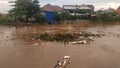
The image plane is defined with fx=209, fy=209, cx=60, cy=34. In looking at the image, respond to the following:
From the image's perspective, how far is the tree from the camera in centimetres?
3106

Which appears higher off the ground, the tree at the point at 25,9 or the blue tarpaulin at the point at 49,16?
the tree at the point at 25,9

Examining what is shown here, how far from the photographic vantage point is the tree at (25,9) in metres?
31.1

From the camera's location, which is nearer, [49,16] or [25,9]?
[25,9]

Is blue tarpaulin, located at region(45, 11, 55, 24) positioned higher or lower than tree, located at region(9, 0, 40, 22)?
lower

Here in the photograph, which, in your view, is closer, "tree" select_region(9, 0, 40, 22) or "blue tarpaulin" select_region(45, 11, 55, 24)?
"tree" select_region(9, 0, 40, 22)

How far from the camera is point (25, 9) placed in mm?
31172

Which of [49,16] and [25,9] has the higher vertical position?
[25,9]

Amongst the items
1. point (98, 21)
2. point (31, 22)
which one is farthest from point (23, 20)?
point (98, 21)

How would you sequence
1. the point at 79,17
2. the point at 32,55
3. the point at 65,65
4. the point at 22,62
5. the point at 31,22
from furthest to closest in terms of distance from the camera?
1. the point at 79,17
2. the point at 31,22
3. the point at 32,55
4. the point at 22,62
5. the point at 65,65

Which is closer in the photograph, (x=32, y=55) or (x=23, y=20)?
(x=32, y=55)

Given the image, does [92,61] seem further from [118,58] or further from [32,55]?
[32,55]

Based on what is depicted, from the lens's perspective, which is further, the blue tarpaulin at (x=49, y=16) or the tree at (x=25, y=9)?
the blue tarpaulin at (x=49, y=16)

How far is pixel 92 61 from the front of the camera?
9258 millimetres

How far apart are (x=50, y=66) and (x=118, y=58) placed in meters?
3.66
